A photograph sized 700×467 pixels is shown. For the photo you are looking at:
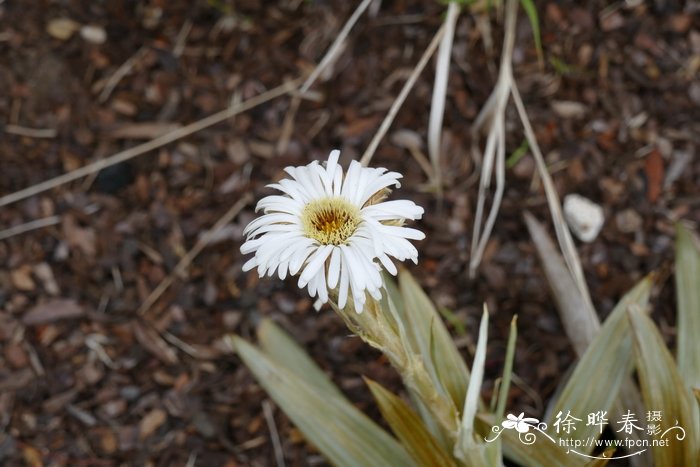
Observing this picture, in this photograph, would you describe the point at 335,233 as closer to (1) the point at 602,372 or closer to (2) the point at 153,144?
(1) the point at 602,372

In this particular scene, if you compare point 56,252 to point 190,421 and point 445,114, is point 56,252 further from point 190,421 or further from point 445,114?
point 445,114

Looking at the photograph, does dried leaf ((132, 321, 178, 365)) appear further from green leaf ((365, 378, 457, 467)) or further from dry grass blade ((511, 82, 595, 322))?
dry grass blade ((511, 82, 595, 322))

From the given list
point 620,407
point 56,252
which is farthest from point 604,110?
point 56,252

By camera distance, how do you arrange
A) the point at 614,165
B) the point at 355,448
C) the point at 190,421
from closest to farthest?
1. the point at 355,448
2. the point at 190,421
3. the point at 614,165

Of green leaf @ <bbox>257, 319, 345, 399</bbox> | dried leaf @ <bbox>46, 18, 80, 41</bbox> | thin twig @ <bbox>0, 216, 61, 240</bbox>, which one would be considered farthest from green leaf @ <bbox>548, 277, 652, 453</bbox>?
dried leaf @ <bbox>46, 18, 80, 41</bbox>

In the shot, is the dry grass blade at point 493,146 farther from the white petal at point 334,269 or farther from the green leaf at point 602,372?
the white petal at point 334,269

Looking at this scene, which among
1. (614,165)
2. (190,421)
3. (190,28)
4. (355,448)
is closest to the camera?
(355,448)

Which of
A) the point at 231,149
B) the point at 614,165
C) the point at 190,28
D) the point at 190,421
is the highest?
the point at 190,28
